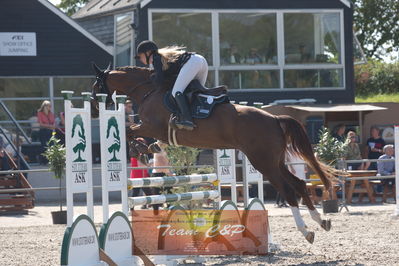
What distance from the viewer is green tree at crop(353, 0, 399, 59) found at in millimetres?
45812

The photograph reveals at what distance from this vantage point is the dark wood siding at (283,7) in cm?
2031

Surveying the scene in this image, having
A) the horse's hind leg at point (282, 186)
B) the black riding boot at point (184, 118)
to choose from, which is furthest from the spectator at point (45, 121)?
the horse's hind leg at point (282, 186)

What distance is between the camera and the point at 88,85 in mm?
21688

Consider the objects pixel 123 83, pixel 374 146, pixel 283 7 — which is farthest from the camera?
pixel 283 7

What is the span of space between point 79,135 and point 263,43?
48.4 feet

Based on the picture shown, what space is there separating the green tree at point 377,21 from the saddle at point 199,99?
38.3 meters

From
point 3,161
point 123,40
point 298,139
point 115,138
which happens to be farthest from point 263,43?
point 115,138

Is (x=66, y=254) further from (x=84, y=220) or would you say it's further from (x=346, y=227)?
(x=346, y=227)

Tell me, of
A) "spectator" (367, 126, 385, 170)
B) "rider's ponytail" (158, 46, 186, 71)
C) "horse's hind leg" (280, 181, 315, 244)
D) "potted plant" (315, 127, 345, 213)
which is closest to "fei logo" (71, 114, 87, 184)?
"rider's ponytail" (158, 46, 186, 71)

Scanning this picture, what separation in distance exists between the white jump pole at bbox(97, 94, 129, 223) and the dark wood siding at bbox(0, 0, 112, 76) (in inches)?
548

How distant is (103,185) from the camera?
748cm

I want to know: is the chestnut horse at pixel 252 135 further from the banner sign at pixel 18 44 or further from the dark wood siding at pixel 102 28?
the dark wood siding at pixel 102 28

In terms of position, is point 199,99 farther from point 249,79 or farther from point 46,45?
point 46,45

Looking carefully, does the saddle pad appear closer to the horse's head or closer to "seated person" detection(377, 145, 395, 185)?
the horse's head
